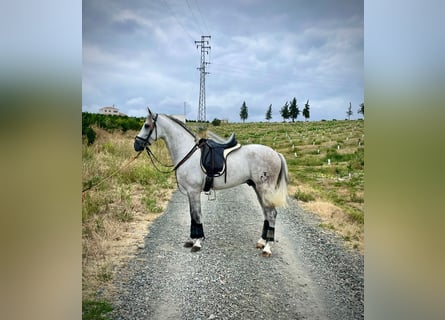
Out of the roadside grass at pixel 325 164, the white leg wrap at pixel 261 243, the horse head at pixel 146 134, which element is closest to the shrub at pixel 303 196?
the roadside grass at pixel 325 164

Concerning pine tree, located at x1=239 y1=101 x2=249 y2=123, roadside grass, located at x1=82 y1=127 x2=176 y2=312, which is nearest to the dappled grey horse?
roadside grass, located at x1=82 y1=127 x2=176 y2=312

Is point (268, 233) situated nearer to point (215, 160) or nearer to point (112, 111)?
point (215, 160)

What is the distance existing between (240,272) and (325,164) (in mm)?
1205

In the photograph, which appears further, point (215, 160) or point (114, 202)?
point (114, 202)

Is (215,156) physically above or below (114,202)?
above

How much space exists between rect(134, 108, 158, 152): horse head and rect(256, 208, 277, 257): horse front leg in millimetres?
1142

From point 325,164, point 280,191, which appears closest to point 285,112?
point 325,164

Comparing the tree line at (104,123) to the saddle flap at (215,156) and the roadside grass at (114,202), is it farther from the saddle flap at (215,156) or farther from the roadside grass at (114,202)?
the saddle flap at (215,156)

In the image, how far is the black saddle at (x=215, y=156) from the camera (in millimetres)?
2668

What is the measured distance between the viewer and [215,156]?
8.78 ft

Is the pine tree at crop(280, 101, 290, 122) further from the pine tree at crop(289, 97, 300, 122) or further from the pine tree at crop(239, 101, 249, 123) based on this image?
the pine tree at crop(239, 101, 249, 123)

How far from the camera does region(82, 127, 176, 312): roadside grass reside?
8.80 feet
